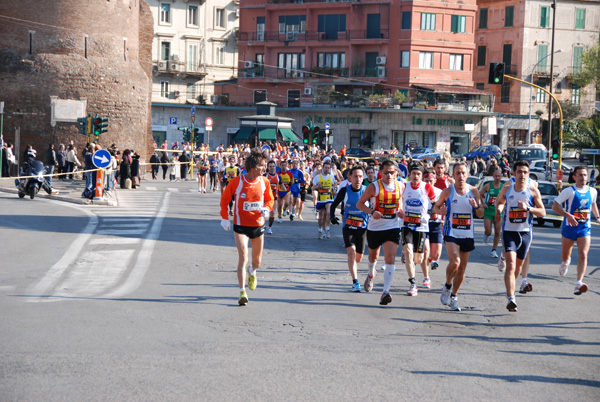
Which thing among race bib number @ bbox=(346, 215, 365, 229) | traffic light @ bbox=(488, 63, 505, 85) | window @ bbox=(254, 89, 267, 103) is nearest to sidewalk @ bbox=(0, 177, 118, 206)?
traffic light @ bbox=(488, 63, 505, 85)

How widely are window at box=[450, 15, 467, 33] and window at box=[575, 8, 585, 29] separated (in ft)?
37.0

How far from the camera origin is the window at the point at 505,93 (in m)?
74.2

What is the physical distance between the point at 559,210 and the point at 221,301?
5.22m

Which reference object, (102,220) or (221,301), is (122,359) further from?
(102,220)

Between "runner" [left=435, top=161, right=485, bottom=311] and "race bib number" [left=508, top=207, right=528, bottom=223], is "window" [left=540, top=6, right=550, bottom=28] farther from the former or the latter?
"runner" [left=435, top=161, right=485, bottom=311]

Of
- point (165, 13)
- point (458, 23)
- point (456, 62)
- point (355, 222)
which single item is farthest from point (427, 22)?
point (355, 222)

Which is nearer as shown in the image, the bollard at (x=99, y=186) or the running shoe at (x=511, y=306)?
the running shoe at (x=511, y=306)

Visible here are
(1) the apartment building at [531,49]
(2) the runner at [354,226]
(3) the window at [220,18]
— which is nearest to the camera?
(2) the runner at [354,226]

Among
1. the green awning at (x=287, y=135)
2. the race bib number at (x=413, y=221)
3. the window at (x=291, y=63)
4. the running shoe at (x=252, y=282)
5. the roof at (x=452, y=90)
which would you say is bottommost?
the running shoe at (x=252, y=282)

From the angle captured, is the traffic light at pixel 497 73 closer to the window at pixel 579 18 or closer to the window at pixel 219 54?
the window at pixel 579 18

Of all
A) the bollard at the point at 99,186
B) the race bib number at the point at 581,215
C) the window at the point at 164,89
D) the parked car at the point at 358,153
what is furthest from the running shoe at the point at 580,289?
the window at the point at 164,89

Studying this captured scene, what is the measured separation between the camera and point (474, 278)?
1329 centimetres

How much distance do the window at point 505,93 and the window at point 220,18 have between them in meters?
27.1

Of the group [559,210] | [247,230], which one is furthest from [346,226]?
[559,210]
